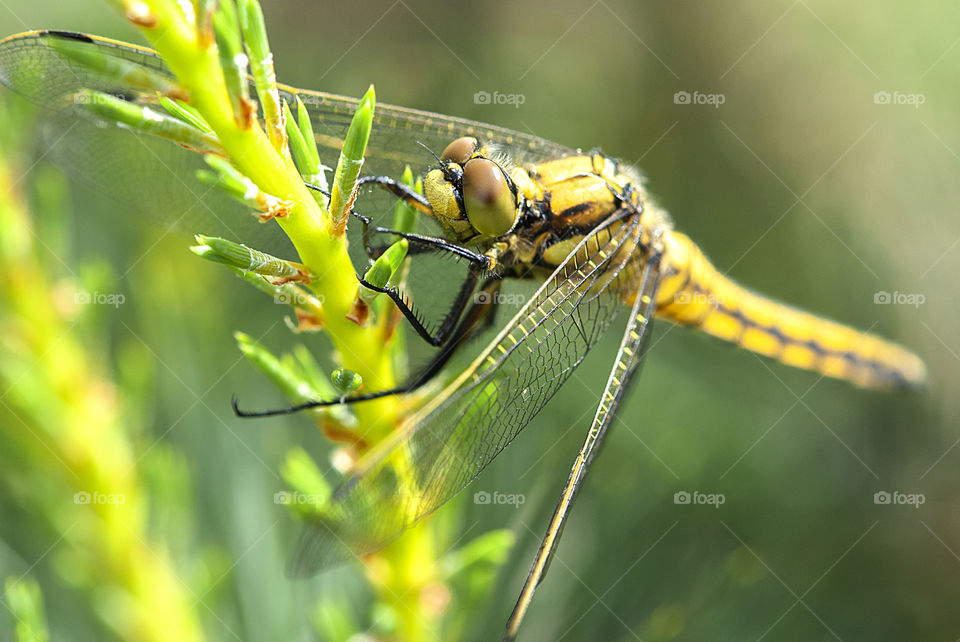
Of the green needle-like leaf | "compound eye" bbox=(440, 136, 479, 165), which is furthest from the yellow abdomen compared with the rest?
the green needle-like leaf

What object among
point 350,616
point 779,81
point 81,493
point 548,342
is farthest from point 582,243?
point 779,81

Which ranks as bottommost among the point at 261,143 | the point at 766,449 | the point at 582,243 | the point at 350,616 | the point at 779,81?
the point at 350,616

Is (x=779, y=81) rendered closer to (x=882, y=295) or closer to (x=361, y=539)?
(x=882, y=295)

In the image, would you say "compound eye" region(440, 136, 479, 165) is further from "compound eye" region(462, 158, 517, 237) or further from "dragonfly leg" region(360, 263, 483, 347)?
"dragonfly leg" region(360, 263, 483, 347)

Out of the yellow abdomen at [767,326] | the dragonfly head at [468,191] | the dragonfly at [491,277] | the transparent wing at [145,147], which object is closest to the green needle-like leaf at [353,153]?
the dragonfly at [491,277]

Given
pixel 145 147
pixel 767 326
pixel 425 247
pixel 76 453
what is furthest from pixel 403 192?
pixel 767 326

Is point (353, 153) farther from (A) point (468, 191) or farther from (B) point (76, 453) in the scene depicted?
(B) point (76, 453)

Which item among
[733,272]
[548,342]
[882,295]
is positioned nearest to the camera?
[548,342]
